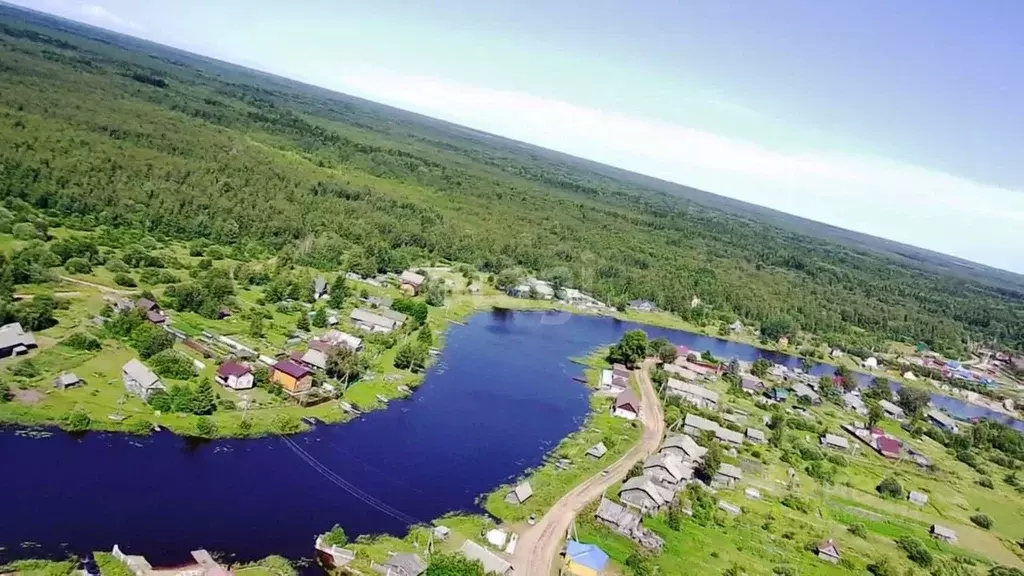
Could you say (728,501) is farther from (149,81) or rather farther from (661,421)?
(149,81)

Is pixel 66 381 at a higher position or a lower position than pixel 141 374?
lower

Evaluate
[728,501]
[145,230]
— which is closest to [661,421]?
[728,501]

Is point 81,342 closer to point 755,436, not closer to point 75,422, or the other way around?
point 75,422

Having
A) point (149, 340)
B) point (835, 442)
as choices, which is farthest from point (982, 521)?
point (149, 340)

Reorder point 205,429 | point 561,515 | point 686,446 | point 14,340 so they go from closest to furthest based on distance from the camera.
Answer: point 561,515 → point 205,429 → point 14,340 → point 686,446

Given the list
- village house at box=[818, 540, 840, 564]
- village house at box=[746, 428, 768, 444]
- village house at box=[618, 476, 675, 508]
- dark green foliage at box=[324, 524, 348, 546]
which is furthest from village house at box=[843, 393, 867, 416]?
dark green foliage at box=[324, 524, 348, 546]

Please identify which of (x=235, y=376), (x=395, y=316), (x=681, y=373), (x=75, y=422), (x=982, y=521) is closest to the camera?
(x=75, y=422)

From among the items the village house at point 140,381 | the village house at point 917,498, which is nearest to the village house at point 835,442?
the village house at point 917,498

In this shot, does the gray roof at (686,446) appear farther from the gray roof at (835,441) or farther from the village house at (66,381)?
the village house at (66,381)
